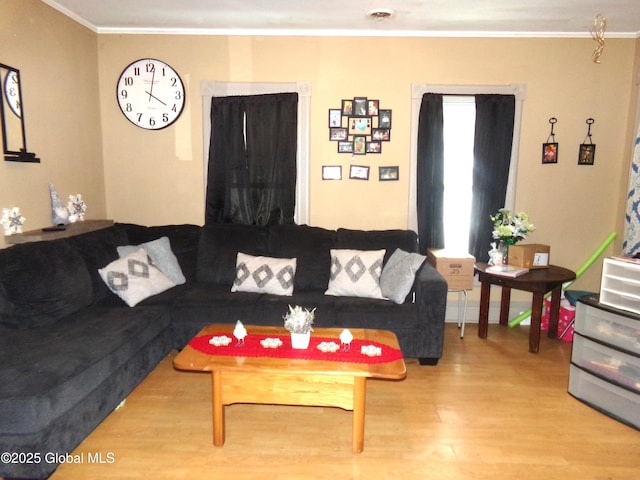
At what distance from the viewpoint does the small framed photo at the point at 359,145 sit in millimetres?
4164

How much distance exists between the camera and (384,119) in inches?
163

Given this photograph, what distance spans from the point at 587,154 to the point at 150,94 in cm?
411

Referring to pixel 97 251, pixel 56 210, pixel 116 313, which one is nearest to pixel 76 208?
pixel 56 210

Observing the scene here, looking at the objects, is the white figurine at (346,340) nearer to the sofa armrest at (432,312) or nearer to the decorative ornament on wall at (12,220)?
the sofa armrest at (432,312)

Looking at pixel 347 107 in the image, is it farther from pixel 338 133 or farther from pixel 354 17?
pixel 354 17

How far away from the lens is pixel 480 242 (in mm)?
4199

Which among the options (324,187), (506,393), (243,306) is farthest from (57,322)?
(506,393)

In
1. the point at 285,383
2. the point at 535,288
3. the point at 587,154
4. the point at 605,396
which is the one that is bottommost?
the point at 605,396

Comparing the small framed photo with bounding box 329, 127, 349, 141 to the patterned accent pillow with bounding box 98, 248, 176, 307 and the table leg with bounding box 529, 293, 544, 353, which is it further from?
the table leg with bounding box 529, 293, 544, 353

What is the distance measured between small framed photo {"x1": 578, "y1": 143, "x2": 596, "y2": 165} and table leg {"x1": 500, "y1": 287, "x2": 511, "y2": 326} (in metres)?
1.37

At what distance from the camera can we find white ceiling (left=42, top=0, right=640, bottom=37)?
132 inches

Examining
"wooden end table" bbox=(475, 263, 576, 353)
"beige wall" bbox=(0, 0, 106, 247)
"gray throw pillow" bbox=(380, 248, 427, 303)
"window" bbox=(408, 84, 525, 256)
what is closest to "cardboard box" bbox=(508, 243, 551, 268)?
"wooden end table" bbox=(475, 263, 576, 353)

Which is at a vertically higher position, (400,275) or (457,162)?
(457,162)

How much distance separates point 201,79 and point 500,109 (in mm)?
2767
